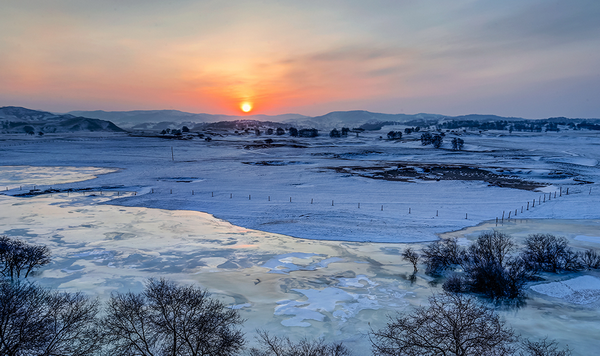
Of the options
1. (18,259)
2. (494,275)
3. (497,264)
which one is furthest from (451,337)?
(18,259)

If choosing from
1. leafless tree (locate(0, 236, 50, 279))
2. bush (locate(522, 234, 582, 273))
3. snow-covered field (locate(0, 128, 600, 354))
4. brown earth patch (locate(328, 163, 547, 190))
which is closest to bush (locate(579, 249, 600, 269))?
bush (locate(522, 234, 582, 273))

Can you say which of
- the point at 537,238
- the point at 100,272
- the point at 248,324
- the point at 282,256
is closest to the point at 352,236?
the point at 282,256

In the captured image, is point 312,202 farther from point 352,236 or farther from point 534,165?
point 534,165

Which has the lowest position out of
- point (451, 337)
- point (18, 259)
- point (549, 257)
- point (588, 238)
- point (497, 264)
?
point (588, 238)

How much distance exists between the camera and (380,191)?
183 feet

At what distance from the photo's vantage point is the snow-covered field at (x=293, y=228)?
818 inches

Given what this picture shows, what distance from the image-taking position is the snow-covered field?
68.2ft

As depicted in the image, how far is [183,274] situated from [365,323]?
45.5ft

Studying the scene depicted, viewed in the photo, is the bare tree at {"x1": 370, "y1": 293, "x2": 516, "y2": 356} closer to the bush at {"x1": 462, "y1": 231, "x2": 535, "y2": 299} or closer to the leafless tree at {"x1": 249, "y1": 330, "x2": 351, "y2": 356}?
the leafless tree at {"x1": 249, "y1": 330, "x2": 351, "y2": 356}

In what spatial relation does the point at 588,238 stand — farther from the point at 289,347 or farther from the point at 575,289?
the point at 289,347

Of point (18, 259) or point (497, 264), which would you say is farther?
point (497, 264)

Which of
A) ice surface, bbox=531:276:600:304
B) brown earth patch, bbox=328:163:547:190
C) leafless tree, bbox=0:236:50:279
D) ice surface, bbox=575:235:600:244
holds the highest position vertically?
brown earth patch, bbox=328:163:547:190

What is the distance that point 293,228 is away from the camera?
37.0 m

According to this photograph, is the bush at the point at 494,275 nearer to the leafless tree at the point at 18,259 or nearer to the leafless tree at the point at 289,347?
the leafless tree at the point at 289,347
